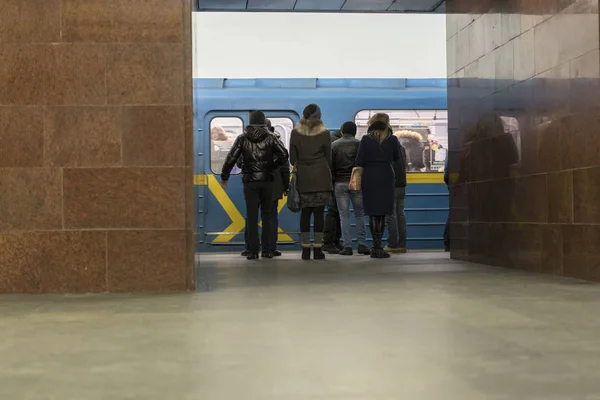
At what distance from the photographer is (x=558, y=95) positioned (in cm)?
691

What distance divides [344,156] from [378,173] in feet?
4.36

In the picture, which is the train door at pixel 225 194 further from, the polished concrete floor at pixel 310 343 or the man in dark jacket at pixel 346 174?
the polished concrete floor at pixel 310 343

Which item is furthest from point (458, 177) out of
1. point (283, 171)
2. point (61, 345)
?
point (61, 345)

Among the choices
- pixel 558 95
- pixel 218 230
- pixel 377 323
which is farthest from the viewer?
Answer: pixel 218 230

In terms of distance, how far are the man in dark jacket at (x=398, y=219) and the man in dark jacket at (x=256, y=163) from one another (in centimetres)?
207

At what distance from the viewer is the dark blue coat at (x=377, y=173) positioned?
32.3 feet

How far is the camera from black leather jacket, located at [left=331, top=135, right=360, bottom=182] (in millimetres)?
11219

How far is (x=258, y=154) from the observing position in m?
9.92

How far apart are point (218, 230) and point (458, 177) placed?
4312 millimetres

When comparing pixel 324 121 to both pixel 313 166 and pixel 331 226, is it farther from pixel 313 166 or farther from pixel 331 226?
pixel 313 166

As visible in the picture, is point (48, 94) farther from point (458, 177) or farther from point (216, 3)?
point (458, 177)

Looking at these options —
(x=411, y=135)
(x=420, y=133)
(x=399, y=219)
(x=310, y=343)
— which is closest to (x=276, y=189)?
(x=399, y=219)

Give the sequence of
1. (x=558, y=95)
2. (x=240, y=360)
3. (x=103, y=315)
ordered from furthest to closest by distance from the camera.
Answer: (x=558, y=95), (x=103, y=315), (x=240, y=360)

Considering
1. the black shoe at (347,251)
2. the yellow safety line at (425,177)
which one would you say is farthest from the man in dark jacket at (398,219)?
the yellow safety line at (425,177)
